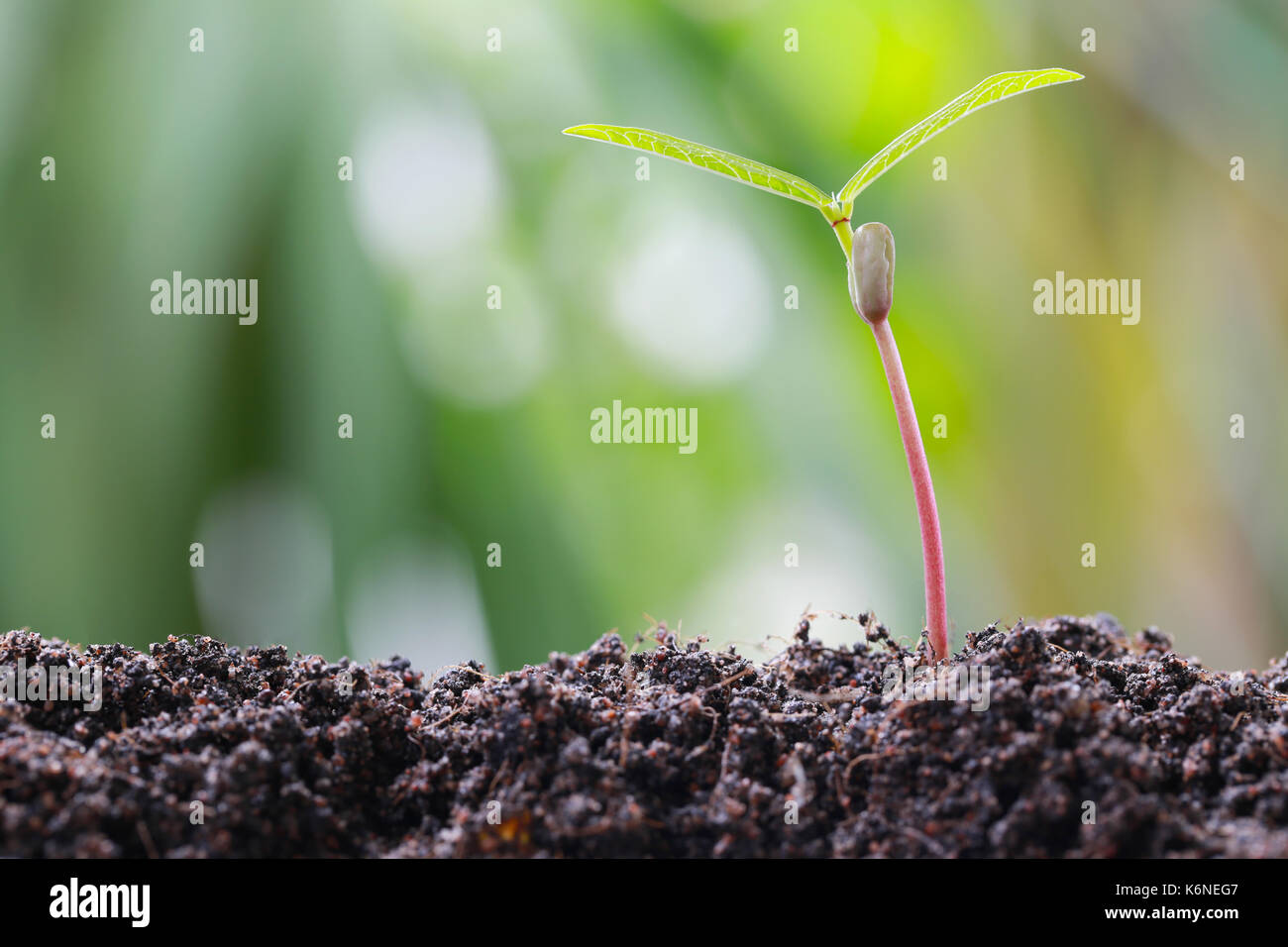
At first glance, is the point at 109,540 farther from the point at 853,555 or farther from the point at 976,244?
the point at 976,244

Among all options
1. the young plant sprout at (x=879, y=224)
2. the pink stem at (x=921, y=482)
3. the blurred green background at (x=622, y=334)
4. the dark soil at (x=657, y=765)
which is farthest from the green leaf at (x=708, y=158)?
the blurred green background at (x=622, y=334)

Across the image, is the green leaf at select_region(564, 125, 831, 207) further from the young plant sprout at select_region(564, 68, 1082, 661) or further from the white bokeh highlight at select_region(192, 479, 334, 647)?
the white bokeh highlight at select_region(192, 479, 334, 647)

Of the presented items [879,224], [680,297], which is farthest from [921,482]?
[680,297]

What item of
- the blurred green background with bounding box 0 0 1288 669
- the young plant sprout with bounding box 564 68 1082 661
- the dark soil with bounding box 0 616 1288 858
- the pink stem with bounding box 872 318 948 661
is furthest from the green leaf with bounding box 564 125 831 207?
the blurred green background with bounding box 0 0 1288 669

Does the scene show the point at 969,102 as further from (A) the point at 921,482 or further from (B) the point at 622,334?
(B) the point at 622,334

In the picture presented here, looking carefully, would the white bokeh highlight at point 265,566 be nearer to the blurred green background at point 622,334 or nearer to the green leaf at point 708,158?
the blurred green background at point 622,334

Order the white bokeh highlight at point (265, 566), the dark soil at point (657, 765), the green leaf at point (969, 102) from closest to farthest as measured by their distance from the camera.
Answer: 1. the dark soil at point (657, 765)
2. the green leaf at point (969, 102)
3. the white bokeh highlight at point (265, 566)

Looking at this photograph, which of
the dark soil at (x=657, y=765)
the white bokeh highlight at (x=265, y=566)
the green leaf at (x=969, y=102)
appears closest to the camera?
the dark soil at (x=657, y=765)
